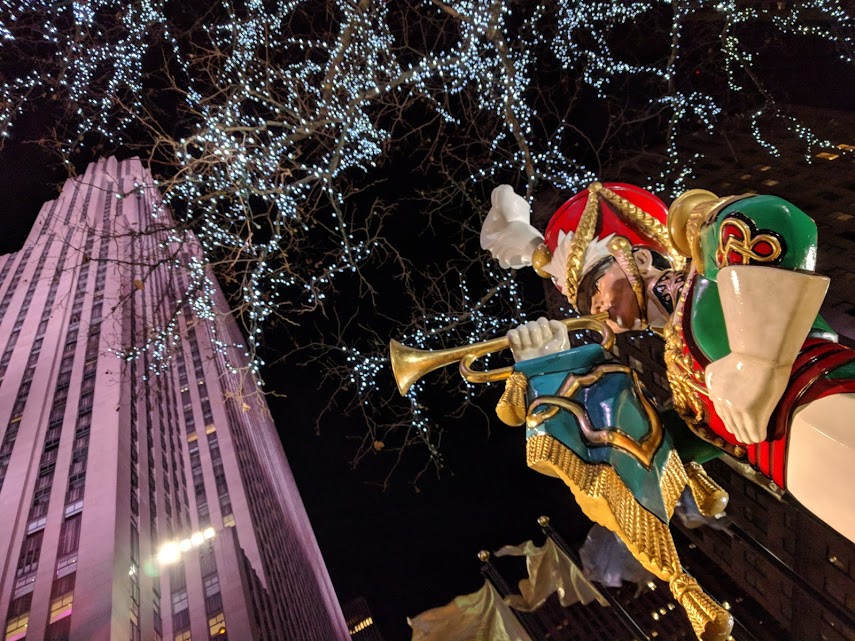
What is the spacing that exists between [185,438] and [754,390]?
125 feet

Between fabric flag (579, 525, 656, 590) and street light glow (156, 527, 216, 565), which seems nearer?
fabric flag (579, 525, 656, 590)

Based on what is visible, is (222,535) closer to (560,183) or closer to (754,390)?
(560,183)

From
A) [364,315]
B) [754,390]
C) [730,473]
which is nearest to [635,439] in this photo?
[754,390]

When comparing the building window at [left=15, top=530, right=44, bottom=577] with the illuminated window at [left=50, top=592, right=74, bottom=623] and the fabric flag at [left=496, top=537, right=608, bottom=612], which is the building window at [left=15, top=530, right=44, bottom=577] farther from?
the fabric flag at [left=496, top=537, right=608, bottom=612]

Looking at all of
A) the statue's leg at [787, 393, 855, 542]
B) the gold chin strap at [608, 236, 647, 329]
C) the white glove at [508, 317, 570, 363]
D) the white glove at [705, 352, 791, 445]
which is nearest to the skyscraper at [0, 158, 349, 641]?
the white glove at [508, 317, 570, 363]

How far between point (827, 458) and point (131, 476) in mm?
26496

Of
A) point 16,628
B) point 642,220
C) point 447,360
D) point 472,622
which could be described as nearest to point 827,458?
point 447,360

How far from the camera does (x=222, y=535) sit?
2658 cm

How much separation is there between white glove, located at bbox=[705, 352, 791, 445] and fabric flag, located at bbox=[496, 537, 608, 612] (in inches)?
368

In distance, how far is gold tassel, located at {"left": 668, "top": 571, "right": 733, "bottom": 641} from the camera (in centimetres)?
154

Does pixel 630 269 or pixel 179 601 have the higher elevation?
pixel 179 601

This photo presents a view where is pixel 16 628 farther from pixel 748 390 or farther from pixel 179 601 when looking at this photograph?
pixel 748 390

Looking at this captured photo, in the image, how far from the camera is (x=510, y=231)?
3262 mm

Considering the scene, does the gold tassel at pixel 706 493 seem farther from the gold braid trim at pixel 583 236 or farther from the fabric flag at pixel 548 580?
the fabric flag at pixel 548 580
